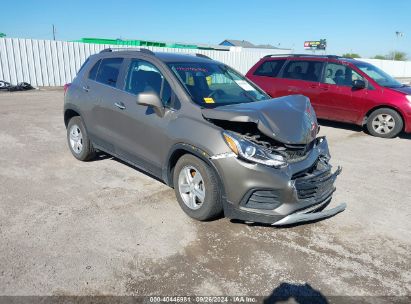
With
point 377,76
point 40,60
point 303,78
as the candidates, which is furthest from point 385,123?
point 40,60

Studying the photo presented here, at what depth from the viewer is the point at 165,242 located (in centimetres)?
336

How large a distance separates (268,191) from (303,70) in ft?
21.9

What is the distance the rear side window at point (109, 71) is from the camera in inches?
187

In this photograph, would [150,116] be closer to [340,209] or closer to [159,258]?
[159,258]

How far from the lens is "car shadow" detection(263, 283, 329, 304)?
2.64 meters

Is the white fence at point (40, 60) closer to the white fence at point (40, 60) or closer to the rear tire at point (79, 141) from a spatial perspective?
the white fence at point (40, 60)

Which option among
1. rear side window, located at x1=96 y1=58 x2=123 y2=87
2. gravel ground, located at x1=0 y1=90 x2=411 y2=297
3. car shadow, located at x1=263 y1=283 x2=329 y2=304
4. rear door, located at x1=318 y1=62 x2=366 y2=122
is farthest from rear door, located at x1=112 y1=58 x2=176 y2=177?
rear door, located at x1=318 y1=62 x2=366 y2=122

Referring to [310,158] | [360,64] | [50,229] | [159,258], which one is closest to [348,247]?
[310,158]

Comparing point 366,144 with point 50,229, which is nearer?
point 50,229

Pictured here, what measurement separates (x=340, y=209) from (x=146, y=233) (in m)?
2.14

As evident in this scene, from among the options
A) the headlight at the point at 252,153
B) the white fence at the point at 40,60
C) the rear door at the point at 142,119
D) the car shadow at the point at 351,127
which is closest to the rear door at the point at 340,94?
the car shadow at the point at 351,127

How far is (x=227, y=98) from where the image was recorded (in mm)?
4215

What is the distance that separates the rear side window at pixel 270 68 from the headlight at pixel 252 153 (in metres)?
6.65

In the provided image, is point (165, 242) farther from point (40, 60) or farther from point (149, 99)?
point (40, 60)
